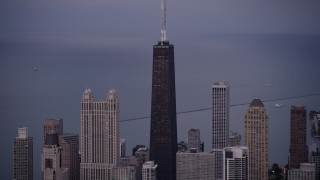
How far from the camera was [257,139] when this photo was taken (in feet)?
29.1


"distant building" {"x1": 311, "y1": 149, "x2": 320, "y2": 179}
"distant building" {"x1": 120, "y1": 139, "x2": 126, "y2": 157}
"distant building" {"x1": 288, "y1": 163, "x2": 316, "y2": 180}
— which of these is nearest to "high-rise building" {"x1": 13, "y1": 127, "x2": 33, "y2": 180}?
"distant building" {"x1": 120, "y1": 139, "x2": 126, "y2": 157}

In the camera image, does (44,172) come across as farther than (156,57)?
No

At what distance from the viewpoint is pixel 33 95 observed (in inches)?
354

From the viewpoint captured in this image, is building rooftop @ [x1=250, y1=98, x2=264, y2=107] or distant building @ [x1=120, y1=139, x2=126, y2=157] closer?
distant building @ [x1=120, y1=139, x2=126, y2=157]

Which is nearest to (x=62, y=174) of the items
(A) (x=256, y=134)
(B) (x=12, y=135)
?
(B) (x=12, y=135)

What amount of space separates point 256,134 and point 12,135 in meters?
2.37

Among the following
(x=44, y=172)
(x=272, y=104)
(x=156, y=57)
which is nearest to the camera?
(x=44, y=172)

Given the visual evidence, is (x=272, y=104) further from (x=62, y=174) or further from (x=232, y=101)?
(x=62, y=174)

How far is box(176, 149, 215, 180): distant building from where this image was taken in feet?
27.6

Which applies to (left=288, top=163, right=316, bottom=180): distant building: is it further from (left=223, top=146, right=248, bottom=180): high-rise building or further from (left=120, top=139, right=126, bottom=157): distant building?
(left=120, top=139, right=126, bottom=157): distant building

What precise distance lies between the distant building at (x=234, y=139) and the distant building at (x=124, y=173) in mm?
1120

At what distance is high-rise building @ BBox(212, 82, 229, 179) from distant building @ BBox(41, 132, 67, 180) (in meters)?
1.44

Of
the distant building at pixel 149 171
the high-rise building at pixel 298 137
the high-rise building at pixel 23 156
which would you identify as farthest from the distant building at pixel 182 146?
the high-rise building at pixel 23 156

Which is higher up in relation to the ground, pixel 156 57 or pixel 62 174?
pixel 156 57
